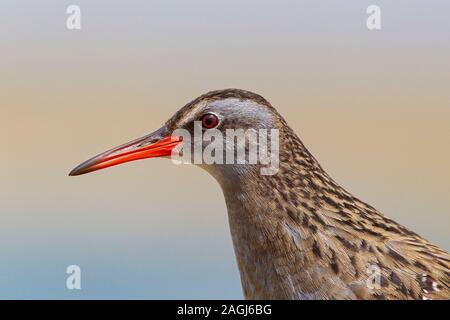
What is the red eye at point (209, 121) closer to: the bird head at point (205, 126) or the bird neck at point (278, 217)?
the bird head at point (205, 126)

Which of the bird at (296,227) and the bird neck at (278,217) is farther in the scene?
the bird neck at (278,217)

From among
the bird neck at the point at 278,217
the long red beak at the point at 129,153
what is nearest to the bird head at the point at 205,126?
the long red beak at the point at 129,153

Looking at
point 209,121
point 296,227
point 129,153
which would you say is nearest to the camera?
point 296,227

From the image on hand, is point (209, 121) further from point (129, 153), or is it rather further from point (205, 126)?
point (129, 153)

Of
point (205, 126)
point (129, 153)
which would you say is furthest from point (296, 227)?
point (129, 153)

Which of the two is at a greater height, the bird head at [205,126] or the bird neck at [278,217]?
the bird head at [205,126]

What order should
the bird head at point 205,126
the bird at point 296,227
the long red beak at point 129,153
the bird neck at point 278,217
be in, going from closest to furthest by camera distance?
the bird at point 296,227, the bird neck at point 278,217, the bird head at point 205,126, the long red beak at point 129,153
